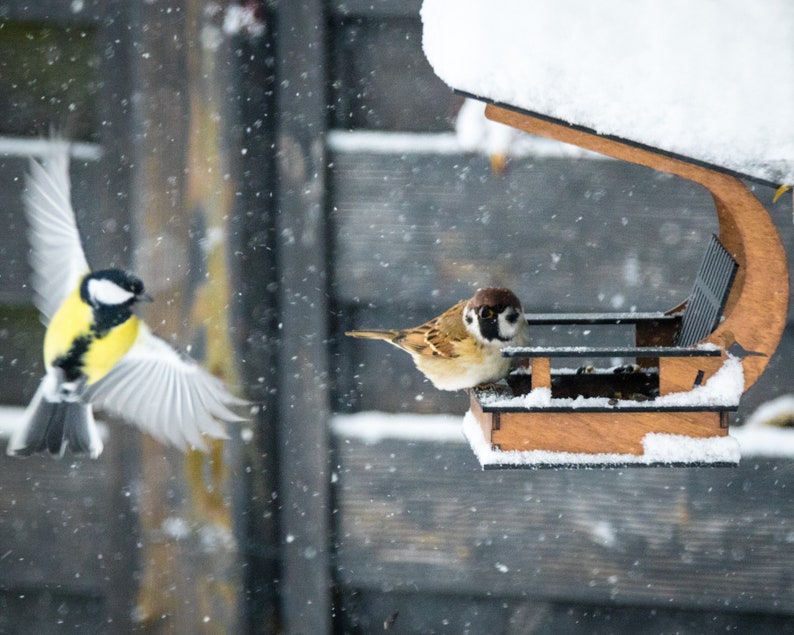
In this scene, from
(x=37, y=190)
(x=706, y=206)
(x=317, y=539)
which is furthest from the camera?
(x=317, y=539)

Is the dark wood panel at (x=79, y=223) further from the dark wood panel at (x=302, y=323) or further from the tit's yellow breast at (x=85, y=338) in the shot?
the dark wood panel at (x=302, y=323)

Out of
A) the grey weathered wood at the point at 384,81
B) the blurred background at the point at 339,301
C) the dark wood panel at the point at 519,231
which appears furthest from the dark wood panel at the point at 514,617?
the grey weathered wood at the point at 384,81

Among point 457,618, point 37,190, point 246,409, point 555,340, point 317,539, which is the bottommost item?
point 457,618

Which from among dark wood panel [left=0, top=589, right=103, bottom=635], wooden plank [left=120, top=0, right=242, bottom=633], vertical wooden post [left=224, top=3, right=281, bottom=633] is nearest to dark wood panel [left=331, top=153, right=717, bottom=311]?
vertical wooden post [left=224, top=3, right=281, bottom=633]

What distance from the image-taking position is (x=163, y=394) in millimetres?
1472

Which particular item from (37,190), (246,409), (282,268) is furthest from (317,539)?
(37,190)

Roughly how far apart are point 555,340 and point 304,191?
→ 0.56m

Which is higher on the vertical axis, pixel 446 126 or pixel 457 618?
pixel 446 126

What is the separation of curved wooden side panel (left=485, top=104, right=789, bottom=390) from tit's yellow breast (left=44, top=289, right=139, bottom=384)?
821 millimetres

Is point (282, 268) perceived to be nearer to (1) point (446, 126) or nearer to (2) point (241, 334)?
(2) point (241, 334)

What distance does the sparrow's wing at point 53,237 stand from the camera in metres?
1.38

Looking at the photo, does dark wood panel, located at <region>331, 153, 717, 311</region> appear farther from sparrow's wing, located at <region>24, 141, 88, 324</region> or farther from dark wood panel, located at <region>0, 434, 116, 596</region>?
dark wood panel, located at <region>0, 434, 116, 596</region>

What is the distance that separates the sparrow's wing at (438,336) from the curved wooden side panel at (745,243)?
40 cm

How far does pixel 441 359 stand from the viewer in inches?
51.3
